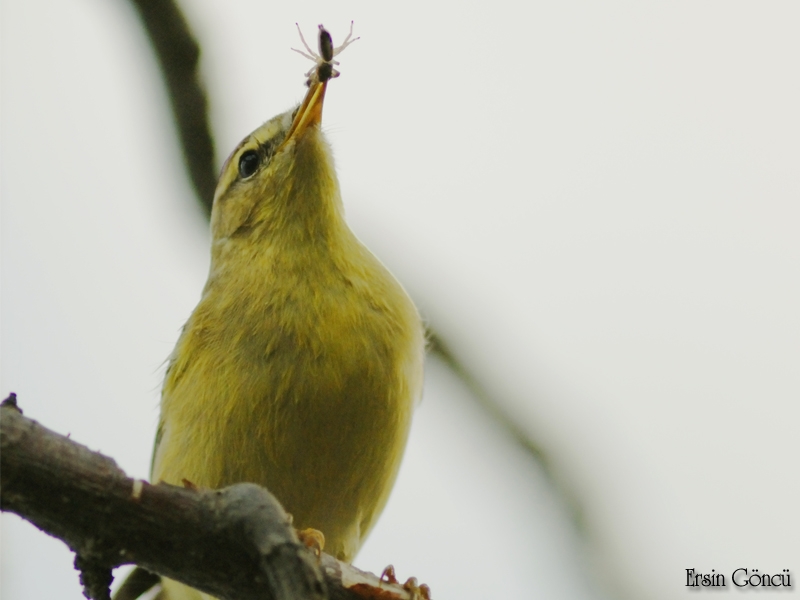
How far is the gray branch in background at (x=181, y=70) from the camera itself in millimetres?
3385

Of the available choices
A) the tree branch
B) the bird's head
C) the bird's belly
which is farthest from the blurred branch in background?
the tree branch

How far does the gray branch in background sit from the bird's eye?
63 cm

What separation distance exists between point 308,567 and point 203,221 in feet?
6.82

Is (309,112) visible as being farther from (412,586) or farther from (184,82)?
(412,586)

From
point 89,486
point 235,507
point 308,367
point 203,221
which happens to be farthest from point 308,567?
point 203,221

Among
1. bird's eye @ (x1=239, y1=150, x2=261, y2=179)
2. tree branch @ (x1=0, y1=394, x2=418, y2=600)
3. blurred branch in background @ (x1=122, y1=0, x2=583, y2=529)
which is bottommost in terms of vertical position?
tree branch @ (x1=0, y1=394, x2=418, y2=600)

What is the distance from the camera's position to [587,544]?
12.8 feet

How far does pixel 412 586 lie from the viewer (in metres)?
3.03

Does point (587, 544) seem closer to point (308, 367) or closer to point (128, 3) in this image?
point (308, 367)

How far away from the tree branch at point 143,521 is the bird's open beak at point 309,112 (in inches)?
81.5

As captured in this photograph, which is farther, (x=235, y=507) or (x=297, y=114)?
(x=297, y=114)

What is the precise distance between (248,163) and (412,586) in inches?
84.7

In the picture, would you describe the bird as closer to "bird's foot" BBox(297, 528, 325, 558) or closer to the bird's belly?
the bird's belly

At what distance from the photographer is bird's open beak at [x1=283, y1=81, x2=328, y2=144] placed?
3.87 meters
